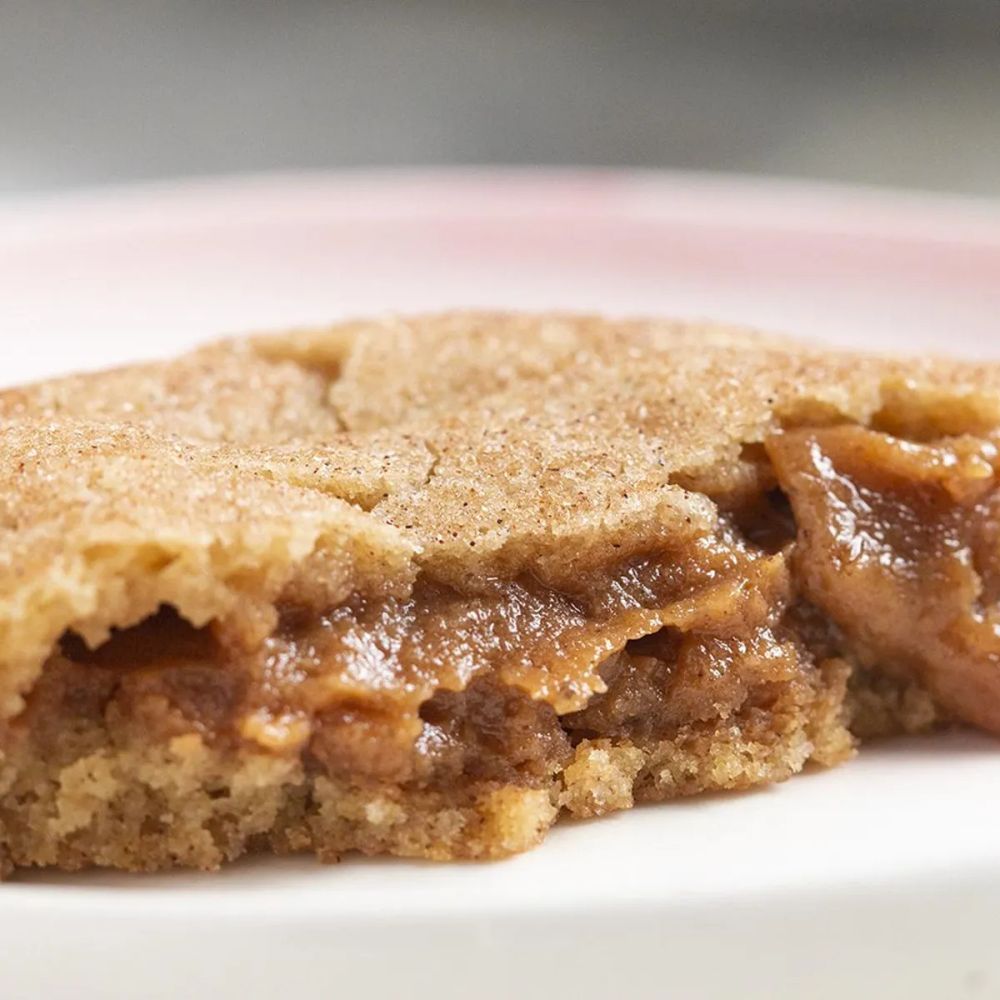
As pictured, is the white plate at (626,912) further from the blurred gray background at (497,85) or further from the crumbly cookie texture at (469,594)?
the blurred gray background at (497,85)

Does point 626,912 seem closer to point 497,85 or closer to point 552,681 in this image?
point 552,681

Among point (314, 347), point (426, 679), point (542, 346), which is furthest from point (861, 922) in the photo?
point (314, 347)

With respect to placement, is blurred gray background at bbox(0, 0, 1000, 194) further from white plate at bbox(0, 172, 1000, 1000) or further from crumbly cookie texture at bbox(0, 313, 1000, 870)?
white plate at bbox(0, 172, 1000, 1000)

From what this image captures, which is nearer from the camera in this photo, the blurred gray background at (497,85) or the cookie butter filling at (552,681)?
the cookie butter filling at (552,681)

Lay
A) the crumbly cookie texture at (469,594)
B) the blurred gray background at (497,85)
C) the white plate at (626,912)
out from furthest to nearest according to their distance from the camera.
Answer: the blurred gray background at (497,85), the crumbly cookie texture at (469,594), the white plate at (626,912)

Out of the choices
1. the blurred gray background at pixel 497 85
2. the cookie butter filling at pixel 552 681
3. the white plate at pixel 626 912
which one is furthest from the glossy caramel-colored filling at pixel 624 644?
the blurred gray background at pixel 497 85

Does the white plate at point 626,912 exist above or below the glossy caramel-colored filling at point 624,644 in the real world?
below

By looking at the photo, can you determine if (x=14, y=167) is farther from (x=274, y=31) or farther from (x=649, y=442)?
(x=649, y=442)
